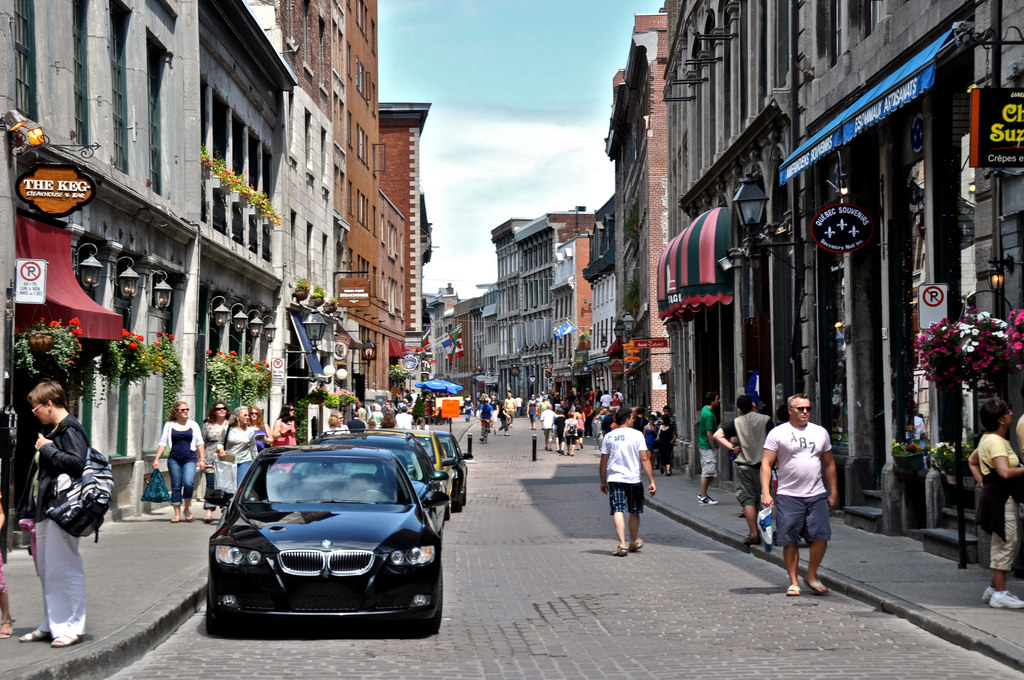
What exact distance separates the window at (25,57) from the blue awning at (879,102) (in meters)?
10.0

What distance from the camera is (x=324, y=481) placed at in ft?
39.1

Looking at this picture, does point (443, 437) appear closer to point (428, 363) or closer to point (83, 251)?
point (83, 251)

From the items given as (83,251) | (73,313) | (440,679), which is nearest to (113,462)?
(83,251)

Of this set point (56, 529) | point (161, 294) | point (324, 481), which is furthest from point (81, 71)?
point (56, 529)

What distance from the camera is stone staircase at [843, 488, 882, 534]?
17922 millimetres

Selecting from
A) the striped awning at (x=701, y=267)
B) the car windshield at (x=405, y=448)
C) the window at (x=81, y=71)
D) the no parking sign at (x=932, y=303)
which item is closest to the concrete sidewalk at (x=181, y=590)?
the car windshield at (x=405, y=448)

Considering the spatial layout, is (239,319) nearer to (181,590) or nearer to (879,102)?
(879,102)

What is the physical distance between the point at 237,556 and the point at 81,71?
11.7 meters

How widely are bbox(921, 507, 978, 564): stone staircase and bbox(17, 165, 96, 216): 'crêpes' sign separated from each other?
10.1 meters

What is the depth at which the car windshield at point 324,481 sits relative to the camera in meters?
11.7

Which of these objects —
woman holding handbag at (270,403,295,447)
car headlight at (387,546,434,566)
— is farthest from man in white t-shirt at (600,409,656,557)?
woman holding handbag at (270,403,295,447)

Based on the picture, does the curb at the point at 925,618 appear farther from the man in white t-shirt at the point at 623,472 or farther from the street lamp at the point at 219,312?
the street lamp at the point at 219,312

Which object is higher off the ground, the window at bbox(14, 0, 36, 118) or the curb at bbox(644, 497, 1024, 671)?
the window at bbox(14, 0, 36, 118)

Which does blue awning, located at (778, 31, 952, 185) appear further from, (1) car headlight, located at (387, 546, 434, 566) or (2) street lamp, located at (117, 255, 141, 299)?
(2) street lamp, located at (117, 255, 141, 299)
